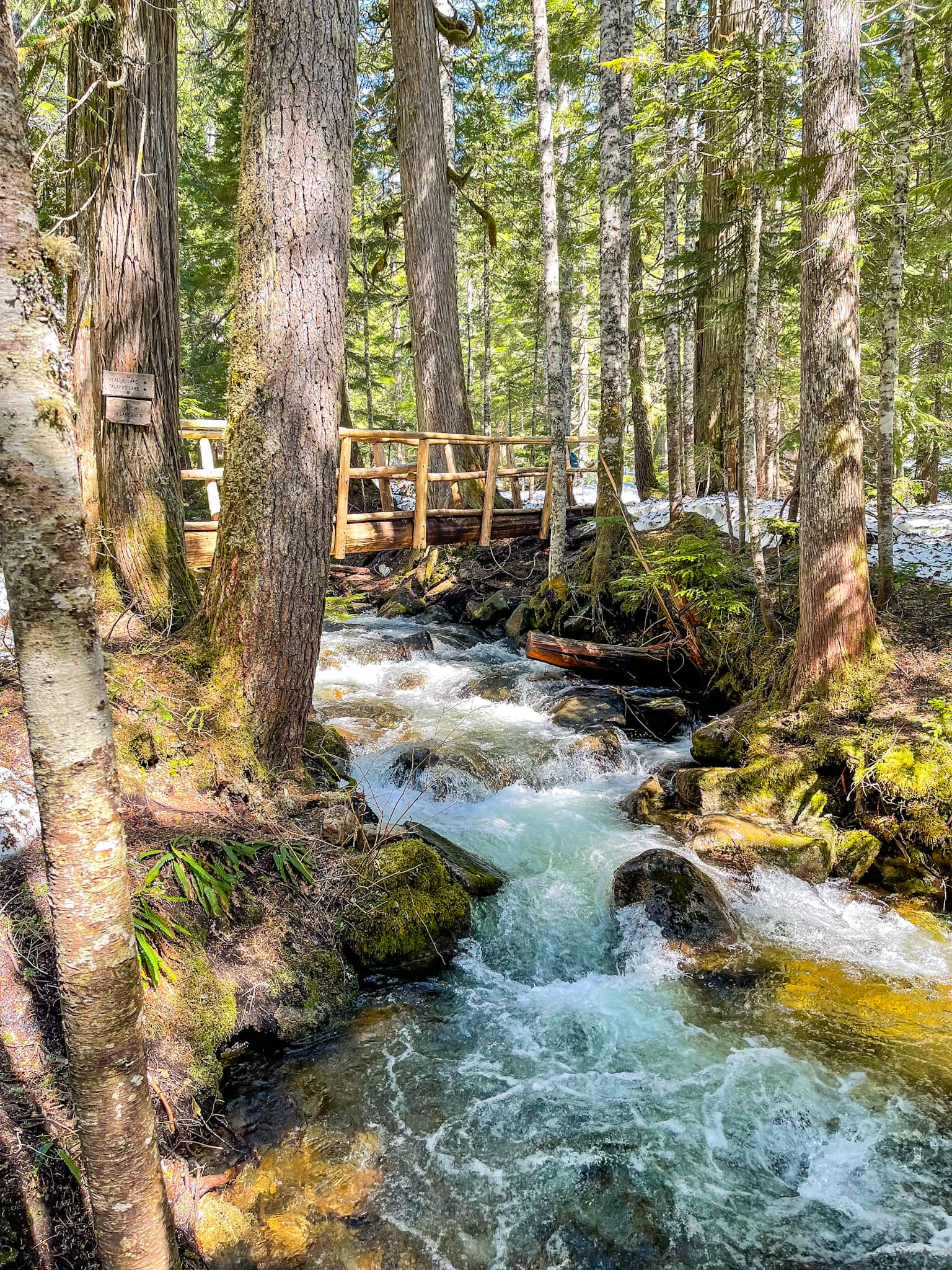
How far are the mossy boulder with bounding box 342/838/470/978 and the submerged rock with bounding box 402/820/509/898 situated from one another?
21 cm

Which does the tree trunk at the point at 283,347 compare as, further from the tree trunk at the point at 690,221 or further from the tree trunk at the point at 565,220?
the tree trunk at the point at 565,220

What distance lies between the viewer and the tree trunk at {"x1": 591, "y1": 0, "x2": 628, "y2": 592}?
7852 millimetres

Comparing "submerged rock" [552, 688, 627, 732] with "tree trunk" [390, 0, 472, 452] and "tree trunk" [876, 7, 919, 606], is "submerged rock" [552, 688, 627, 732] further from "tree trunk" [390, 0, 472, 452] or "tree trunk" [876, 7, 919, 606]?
"tree trunk" [390, 0, 472, 452]

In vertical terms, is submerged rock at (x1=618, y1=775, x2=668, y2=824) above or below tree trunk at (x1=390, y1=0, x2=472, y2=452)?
below

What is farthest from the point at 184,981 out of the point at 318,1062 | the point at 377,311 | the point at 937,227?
the point at 377,311

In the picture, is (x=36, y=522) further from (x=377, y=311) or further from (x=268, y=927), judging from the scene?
(x=377, y=311)

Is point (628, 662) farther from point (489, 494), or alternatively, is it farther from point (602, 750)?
point (489, 494)

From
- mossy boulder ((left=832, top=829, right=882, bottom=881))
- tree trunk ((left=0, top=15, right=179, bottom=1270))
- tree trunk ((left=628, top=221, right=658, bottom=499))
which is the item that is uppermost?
tree trunk ((left=628, top=221, right=658, bottom=499))

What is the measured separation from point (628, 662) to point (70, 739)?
7.11 metres

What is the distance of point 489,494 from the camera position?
10.3 m

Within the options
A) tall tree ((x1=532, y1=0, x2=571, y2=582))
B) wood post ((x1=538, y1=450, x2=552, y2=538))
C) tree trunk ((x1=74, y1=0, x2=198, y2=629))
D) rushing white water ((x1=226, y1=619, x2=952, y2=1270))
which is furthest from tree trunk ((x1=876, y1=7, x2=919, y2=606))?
tree trunk ((x1=74, y1=0, x2=198, y2=629))

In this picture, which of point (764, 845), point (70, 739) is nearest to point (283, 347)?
point (70, 739)

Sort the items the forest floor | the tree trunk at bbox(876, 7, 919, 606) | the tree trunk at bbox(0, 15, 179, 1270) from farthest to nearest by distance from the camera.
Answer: the tree trunk at bbox(876, 7, 919, 606) < the forest floor < the tree trunk at bbox(0, 15, 179, 1270)

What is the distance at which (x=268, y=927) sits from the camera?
339 centimetres
